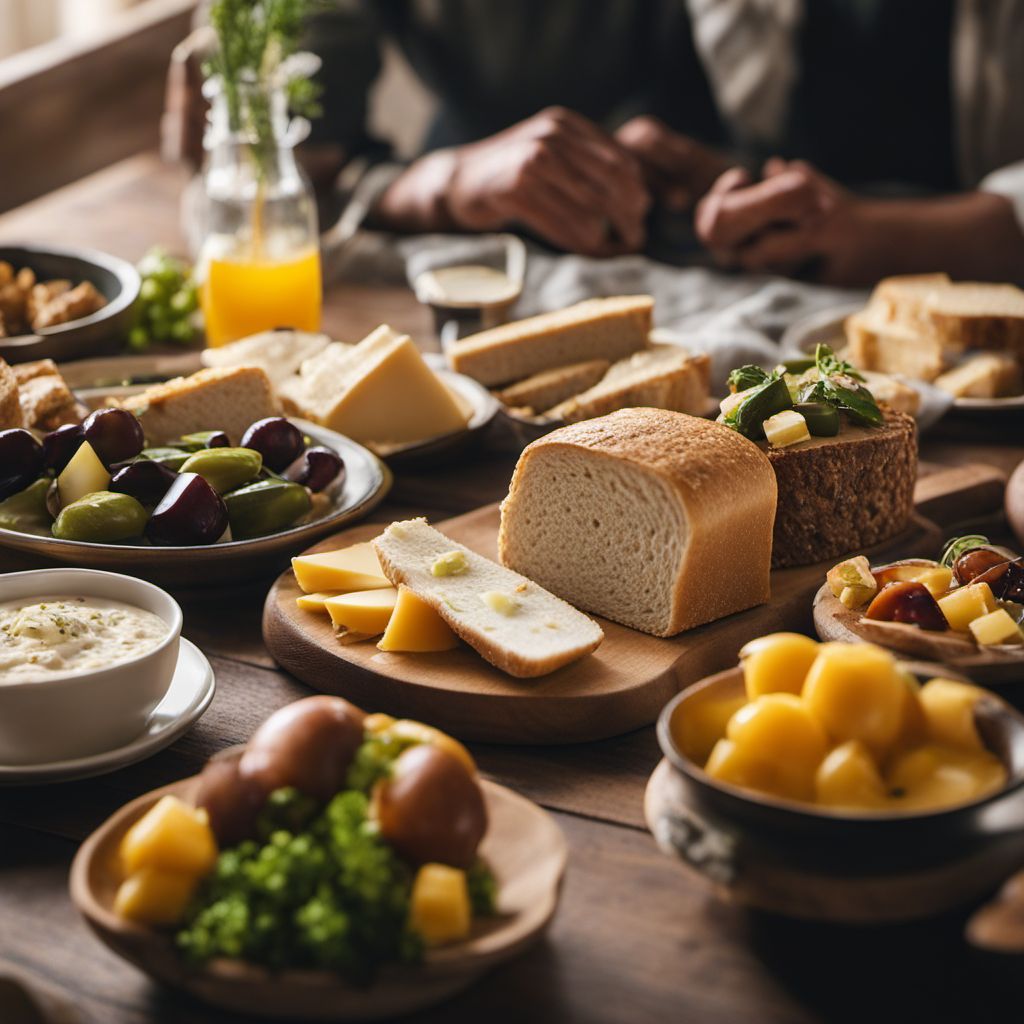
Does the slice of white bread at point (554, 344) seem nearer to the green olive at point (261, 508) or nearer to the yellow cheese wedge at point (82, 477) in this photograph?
the green olive at point (261, 508)

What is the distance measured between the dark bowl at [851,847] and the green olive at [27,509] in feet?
3.06

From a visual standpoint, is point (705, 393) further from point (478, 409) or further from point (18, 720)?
point (18, 720)

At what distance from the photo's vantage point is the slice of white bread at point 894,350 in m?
2.34

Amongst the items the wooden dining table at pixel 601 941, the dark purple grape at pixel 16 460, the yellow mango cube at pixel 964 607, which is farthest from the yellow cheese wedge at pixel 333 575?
the yellow mango cube at pixel 964 607

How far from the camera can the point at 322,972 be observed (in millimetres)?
947

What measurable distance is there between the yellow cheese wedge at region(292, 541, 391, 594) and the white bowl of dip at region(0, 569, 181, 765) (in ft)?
0.82

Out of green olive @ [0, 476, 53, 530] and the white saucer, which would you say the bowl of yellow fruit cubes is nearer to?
the white saucer

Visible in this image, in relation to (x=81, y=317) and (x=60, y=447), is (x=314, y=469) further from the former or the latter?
(x=81, y=317)

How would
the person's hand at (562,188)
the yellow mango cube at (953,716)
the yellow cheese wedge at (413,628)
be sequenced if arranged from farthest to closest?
the person's hand at (562,188) < the yellow cheese wedge at (413,628) < the yellow mango cube at (953,716)

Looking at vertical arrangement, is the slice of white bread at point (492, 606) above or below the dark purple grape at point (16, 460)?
below

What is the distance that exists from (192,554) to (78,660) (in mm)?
338

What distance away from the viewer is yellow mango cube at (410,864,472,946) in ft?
3.12

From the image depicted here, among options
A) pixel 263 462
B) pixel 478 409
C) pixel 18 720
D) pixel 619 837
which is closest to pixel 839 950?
pixel 619 837

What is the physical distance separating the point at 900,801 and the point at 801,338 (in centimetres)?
152
